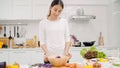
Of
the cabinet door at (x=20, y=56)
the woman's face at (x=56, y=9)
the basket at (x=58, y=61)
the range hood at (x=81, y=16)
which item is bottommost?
the cabinet door at (x=20, y=56)

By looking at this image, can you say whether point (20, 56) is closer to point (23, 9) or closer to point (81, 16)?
point (23, 9)

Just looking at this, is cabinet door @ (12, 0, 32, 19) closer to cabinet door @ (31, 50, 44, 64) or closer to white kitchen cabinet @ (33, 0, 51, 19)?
white kitchen cabinet @ (33, 0, 51, 19)

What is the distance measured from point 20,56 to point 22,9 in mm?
1121

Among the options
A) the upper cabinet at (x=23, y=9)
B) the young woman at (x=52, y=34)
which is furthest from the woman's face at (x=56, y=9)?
the upper cabinet at (x=23, y=9)

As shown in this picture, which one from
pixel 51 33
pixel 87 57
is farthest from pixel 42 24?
pixel 87 57

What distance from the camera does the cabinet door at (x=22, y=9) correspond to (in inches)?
208

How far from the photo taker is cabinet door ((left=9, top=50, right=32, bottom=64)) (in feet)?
16.2

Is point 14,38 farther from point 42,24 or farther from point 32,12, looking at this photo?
point 42,24

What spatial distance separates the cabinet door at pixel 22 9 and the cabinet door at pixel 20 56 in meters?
0.87

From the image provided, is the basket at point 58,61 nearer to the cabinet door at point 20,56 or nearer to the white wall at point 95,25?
the cabinet door at point 20,56

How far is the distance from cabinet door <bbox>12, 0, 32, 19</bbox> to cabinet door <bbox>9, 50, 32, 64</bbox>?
873mm

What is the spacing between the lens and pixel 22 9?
17.5 ft

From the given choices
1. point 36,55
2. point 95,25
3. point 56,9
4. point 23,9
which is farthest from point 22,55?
point 56,9

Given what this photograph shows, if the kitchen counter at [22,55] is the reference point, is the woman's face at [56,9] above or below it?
above
